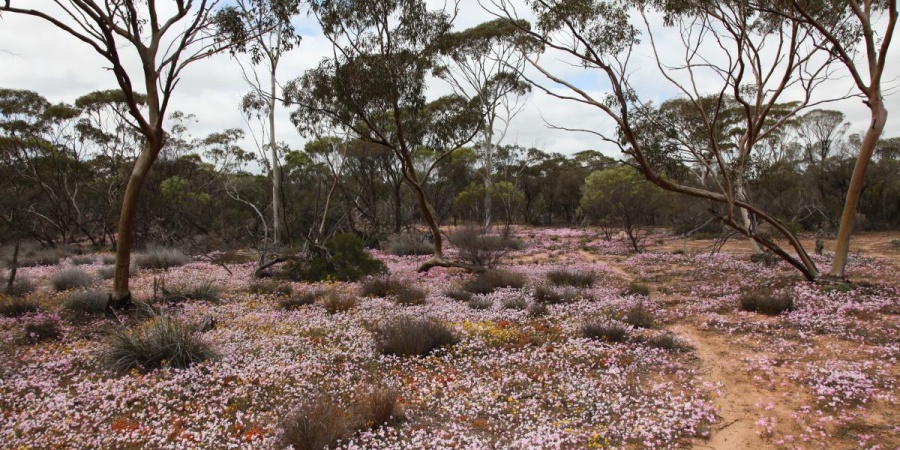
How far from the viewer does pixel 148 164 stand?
8867mm

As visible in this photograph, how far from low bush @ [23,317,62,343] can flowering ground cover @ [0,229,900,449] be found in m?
0.03

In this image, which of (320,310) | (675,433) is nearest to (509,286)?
(320,310)

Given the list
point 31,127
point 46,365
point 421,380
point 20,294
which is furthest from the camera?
point 31,127

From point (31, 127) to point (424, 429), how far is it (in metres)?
33.6

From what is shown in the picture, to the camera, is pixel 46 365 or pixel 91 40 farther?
pixel 91 40

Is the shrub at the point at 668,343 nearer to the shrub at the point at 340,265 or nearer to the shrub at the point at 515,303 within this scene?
A: the shrub at the point at 515,303

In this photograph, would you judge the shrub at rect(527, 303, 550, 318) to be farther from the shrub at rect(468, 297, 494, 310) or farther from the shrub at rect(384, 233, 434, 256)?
the shrub at rect(384, 233, 434, 256)

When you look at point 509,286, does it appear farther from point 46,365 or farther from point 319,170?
point 319,170

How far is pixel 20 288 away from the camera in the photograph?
450 inches

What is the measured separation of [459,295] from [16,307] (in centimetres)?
873

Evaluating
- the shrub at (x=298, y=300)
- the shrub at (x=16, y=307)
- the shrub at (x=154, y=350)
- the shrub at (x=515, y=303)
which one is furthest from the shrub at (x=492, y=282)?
the shrub at (x=16, y=307)

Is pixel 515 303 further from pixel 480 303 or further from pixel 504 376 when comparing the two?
pixel 504 376

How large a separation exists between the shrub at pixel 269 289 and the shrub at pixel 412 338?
4737mm

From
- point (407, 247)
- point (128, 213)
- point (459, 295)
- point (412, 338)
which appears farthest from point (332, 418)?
point (407, 247)
